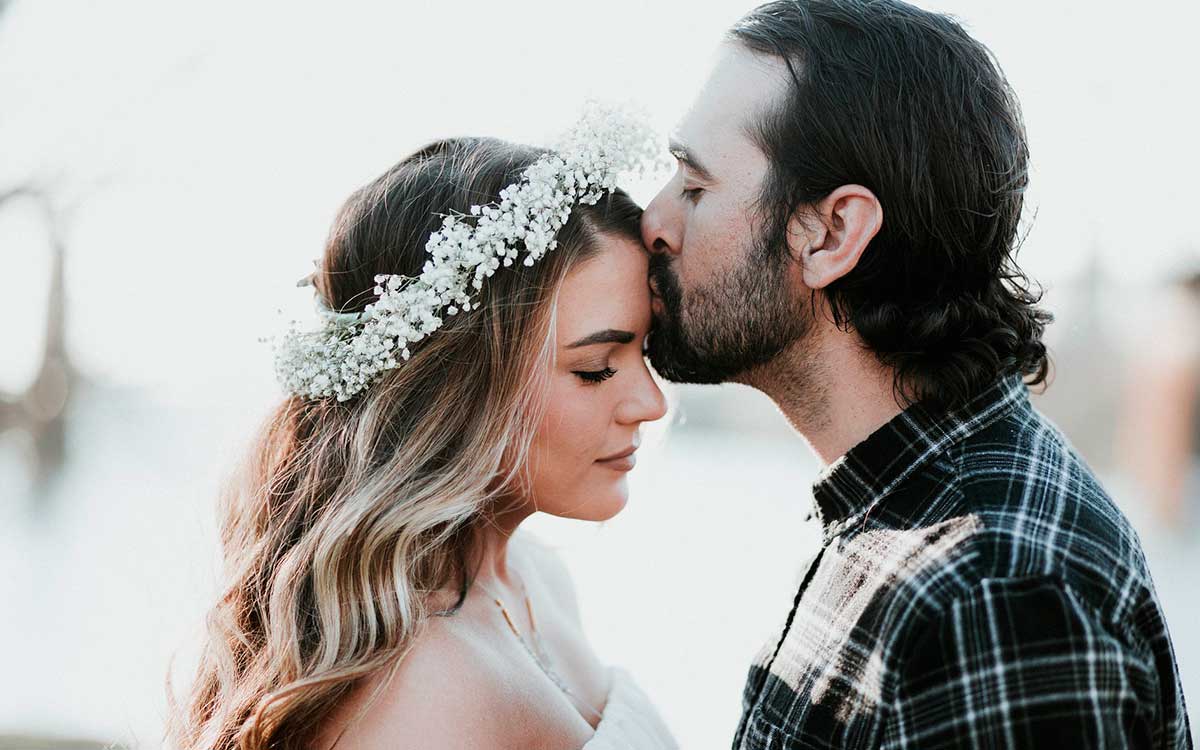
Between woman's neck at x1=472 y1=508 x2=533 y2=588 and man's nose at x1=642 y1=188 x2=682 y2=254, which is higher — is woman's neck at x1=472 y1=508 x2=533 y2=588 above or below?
below

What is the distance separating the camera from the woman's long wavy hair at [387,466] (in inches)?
91.7

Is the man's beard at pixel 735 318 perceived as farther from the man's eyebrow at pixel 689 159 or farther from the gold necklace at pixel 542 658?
the gold necklace at pixel 542 658

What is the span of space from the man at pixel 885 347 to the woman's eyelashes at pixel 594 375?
159mm

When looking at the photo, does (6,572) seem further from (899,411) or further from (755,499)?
(755,499)

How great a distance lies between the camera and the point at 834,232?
8.10ft

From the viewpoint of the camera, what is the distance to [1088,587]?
1.76 metres

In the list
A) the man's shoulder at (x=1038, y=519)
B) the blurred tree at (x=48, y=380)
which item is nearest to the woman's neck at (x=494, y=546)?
the man's shoulder at (x=1038, y=519)

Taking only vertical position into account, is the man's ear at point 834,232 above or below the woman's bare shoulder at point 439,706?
above

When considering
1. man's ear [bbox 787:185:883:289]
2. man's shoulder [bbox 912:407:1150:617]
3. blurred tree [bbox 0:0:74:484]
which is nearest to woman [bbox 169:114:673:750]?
man's ear [bbox 787:185:883:289]

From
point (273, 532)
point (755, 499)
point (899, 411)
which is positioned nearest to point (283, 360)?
point (273, 532)

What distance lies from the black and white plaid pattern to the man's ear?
0.41m

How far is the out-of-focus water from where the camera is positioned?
2.89 m

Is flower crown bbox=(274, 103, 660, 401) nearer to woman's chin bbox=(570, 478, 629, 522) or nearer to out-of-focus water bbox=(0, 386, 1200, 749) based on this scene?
out-of-focus water bbox=(0, 386, 1200, 749)

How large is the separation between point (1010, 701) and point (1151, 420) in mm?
14922
